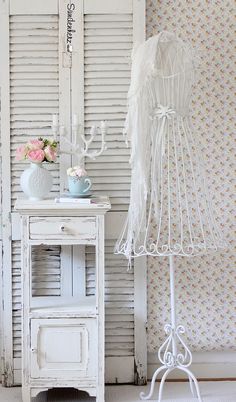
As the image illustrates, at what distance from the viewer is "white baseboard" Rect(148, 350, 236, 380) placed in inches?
128

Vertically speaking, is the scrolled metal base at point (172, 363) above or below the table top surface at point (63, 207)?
below

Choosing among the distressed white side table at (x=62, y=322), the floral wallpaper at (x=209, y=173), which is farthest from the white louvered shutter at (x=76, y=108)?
the distressed white side table at (x=62, y=322)

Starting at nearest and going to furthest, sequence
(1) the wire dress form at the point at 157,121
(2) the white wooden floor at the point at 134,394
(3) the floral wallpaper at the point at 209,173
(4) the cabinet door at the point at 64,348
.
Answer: (1) the wire dress form at the point at 157,121 < (4) the cabinet door at the point at 64,348 < (2) the white wooden floor at the point at 134,394 < (3) the floral wallpaper at the point at 209,173

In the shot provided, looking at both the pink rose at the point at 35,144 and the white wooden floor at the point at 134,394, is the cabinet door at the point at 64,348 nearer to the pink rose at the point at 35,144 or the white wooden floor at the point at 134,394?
the white wooden floor at the point at 134,394

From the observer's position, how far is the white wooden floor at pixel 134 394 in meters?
2.98

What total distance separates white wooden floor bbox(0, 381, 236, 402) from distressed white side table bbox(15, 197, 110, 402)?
17 cm

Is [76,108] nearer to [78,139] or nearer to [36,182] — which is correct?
[78,139]

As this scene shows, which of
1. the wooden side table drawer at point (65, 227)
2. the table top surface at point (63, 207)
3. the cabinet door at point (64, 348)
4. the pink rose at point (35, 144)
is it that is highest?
the pink rose at point (35, 144)

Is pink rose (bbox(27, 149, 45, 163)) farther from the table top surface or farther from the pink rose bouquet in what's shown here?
the table top surface

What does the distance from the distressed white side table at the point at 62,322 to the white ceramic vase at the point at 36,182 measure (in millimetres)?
60

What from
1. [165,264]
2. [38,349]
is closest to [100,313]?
[38,349]

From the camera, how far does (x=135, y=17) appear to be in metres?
3.04

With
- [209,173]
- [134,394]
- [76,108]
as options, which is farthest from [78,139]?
[134,394]

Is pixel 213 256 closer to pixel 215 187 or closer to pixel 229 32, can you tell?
pixel 215 187
